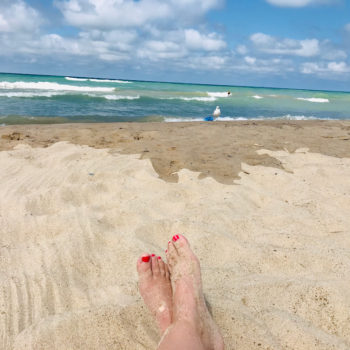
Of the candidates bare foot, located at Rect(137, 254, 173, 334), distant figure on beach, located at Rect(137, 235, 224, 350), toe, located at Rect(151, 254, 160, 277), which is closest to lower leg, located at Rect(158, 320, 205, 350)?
distant figure on beach, located at Rect(137, 235, 224, 350)

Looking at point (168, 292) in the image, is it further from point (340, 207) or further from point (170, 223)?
point (340, 207)

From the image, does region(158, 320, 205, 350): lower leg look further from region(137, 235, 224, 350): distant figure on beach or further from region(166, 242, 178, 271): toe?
region(166, 242, 178, 271): toe

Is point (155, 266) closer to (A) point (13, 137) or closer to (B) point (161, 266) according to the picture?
(B) point (161, 266)

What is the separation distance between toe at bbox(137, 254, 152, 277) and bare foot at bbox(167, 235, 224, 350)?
0.38 ft

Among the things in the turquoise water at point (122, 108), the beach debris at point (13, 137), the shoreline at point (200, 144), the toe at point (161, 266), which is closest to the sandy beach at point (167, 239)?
the shoreline at point (200, 144)

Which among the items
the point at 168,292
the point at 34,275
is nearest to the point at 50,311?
the point at 34,275

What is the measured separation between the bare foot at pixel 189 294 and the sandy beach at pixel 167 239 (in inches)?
4.2

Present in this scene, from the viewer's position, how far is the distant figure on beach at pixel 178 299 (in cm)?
125

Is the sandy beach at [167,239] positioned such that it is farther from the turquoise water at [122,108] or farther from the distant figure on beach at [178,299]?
the turquoise water at [122,108]

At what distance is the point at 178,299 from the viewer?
1501 millimetres

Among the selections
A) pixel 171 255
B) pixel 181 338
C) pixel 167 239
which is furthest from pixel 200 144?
pixel 181 338

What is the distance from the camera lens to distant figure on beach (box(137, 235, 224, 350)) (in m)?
1.25

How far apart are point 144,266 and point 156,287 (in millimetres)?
160

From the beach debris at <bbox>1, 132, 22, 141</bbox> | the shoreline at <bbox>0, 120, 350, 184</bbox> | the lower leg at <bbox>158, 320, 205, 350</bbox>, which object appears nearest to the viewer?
the lower leg at <bbox>158, 320, 205, 350</bbox>
